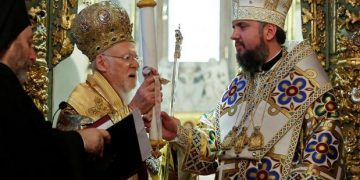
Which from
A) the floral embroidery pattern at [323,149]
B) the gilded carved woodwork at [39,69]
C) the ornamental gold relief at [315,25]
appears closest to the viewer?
the floral embroidery pattern at [323,149]

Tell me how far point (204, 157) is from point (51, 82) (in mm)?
1208

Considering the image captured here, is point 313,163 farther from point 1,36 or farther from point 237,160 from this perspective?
point 1,36

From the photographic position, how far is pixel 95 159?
364cm

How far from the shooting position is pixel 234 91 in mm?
5449

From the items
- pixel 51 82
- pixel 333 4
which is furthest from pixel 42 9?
pixel 333 4

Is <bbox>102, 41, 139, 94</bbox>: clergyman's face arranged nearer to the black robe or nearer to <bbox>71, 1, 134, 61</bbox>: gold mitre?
<bbox>71, 1, 134, 61</bbox>: gold mitre

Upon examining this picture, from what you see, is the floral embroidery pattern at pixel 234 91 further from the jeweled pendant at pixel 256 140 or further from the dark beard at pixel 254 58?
the jeweled pendant at pixel 256 140

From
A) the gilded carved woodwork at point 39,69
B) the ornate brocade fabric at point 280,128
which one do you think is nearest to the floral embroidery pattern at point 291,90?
the ornate brocade fabric at point 280,128

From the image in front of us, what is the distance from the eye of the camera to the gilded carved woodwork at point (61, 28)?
18.4 feet

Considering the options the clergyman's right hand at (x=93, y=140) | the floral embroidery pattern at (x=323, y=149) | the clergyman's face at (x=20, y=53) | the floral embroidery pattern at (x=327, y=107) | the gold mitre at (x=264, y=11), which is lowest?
the floral embroidery pattern at (x=323, y=149)

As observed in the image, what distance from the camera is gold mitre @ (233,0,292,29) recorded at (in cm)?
527

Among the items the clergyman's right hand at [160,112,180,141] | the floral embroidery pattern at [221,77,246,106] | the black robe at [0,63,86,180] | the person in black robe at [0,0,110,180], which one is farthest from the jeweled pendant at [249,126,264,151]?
the black robe at [0,63,86,180]

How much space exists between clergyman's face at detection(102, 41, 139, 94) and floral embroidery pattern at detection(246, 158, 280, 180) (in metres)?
0.93

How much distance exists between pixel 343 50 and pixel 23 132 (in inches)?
126
